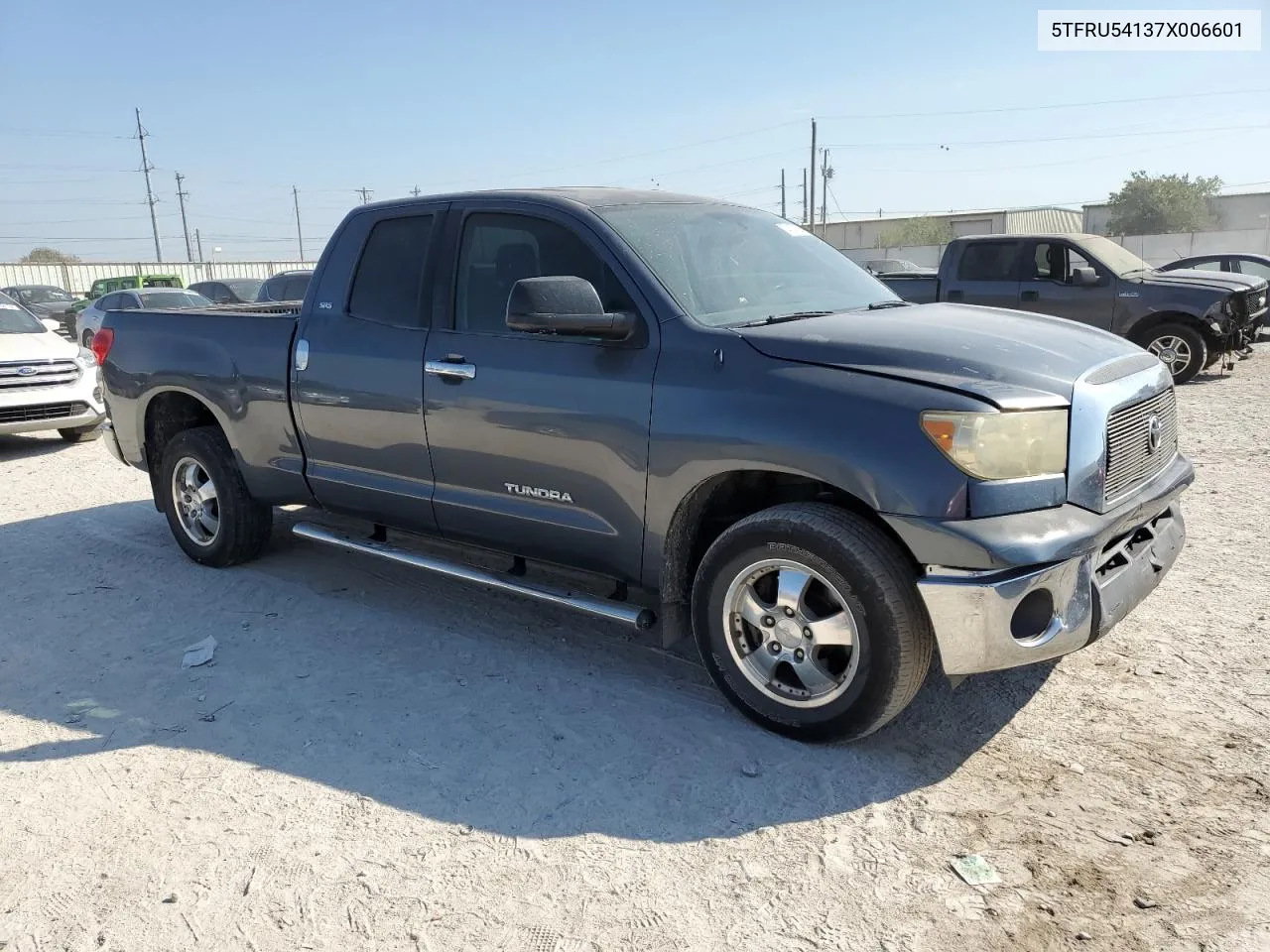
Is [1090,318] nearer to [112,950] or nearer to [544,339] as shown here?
[544,339]

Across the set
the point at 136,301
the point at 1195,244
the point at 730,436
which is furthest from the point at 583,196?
the point at 1195,244

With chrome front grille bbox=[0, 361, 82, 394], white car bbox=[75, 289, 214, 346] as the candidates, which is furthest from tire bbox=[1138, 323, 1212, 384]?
white car bbox=[75, 289, 214, 346]

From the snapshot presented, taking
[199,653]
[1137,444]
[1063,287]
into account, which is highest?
[1063,287]

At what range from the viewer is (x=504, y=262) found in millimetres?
4285

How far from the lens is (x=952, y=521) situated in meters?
3.03

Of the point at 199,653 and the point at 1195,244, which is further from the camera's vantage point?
the point at 1195,244

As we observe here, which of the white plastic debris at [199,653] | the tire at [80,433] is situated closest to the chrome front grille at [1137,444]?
the white plastic debris at [199,653]

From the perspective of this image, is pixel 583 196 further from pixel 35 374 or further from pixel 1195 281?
pixel 1195 281

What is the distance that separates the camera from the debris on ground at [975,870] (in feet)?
9.07

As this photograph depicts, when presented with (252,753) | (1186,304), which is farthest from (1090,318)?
(252,753)

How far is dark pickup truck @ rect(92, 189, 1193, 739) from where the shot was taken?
3.11 metres

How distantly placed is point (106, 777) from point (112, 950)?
3.32ft

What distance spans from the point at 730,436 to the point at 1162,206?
7081 cm

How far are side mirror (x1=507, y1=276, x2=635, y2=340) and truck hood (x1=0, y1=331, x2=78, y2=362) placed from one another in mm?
8127
